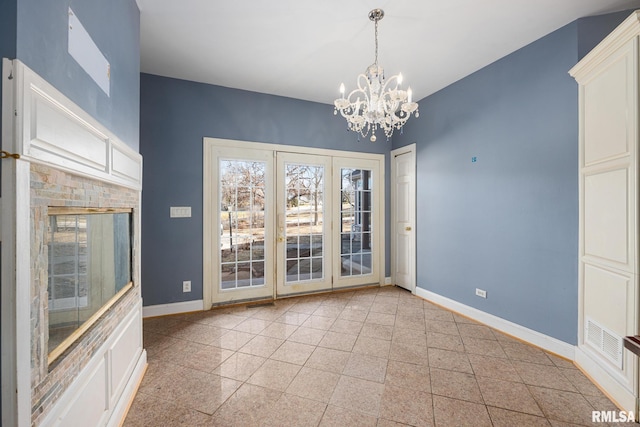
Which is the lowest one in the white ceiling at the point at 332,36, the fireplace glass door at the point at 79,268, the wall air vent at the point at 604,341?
the wall air vent at the point at 604,341

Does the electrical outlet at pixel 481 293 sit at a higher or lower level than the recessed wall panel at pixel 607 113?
lower

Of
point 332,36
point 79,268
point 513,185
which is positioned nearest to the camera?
point 79,268

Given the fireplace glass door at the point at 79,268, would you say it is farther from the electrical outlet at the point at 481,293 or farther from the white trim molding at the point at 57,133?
the electrical outlet at the point at 481,293

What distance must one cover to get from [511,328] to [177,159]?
4.30 metres

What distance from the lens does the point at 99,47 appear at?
4.85 ft

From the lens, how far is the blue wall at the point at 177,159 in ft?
10.8

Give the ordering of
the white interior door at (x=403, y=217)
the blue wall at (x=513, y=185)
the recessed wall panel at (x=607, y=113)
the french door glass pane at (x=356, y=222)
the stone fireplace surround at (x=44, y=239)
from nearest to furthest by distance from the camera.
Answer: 1. the stone fireplace surround at (x=44, y=239)
2. the recessed wall panel at (x=607, y=113)
3. the blue wall at (x=513, y=185)
4. the white interior door at (x=403, y=217)
5. the french door glass pane at (x=356, y=222)

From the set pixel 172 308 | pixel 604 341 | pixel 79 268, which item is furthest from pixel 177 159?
pixel 604 341

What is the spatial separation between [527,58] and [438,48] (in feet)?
2.84

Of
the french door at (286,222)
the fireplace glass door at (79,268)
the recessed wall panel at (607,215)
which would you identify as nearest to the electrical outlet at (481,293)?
the recessed wall panel at (607,215)

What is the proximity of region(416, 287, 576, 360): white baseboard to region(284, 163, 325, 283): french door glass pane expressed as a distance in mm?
1782

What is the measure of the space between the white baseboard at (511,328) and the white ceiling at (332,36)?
2.85m

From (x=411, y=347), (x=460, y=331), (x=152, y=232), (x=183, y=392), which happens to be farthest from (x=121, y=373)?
(x=460, y=331)

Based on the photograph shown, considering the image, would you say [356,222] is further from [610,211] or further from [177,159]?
[610,211]
